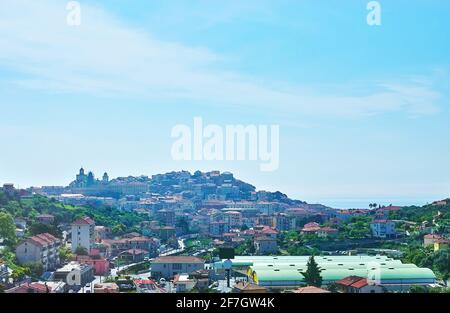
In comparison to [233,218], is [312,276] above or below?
below

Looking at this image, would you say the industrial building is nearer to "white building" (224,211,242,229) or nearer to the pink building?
the pink building

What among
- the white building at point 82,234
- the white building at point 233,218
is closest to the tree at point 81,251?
the white building at point 82,234

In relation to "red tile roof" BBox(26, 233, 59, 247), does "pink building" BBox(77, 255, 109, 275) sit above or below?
below

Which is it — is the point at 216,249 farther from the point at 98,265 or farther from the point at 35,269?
the point at 35,269

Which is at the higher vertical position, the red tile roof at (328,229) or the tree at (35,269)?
the red tile roof at (328,229)

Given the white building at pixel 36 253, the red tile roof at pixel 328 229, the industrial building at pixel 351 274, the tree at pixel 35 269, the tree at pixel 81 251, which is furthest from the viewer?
the red tile roof at pixel 328 229

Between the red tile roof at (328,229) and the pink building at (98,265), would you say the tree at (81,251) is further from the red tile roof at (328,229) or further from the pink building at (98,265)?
the red tile roof at (328,229)

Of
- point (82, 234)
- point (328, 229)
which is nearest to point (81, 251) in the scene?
point (82, 234)

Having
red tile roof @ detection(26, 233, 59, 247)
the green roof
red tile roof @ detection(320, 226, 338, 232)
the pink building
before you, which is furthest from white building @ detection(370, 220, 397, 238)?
red tile roof @ detection(26, 233, 59, 247)

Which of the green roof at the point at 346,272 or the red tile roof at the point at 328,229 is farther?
the red tile roof at the point at 328,229
